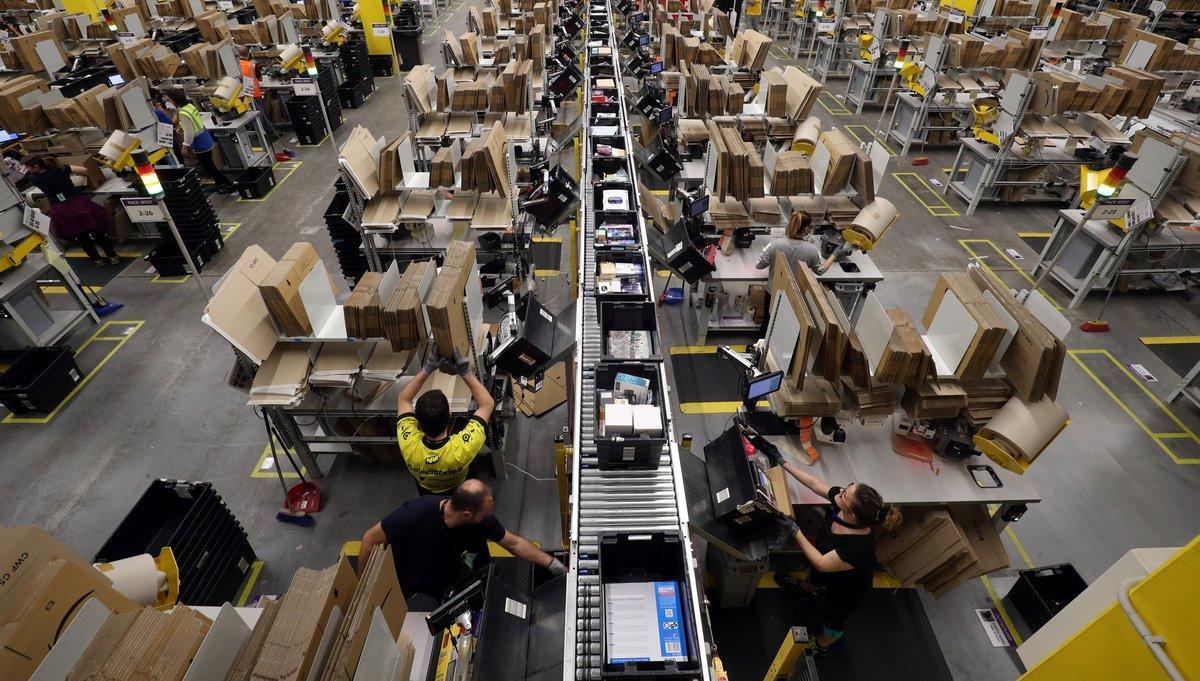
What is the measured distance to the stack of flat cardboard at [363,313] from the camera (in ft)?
15.9

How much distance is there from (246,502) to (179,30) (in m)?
16.0

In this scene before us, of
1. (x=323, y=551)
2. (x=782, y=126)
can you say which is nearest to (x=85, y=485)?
(x=323, y=551)

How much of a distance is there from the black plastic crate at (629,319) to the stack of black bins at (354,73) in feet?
44.9

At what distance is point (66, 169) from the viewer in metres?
8.50

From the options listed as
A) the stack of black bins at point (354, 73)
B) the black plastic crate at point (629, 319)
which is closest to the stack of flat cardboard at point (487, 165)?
the black plastic crate at point (629, 319)

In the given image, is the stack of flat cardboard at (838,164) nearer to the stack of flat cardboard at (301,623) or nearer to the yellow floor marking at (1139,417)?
the yellow floor marking at (1139,417)

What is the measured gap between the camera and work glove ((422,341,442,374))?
4883mm

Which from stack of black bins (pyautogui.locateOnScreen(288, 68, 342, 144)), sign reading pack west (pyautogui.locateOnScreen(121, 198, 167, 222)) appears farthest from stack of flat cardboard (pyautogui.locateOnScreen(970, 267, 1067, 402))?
stack of black bins (pyautogui.locateOnScreen(288, 68, 342, 144))

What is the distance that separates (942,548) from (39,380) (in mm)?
9511

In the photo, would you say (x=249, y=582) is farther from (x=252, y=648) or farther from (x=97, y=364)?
(x=97, y=364)

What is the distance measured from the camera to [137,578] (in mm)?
3580

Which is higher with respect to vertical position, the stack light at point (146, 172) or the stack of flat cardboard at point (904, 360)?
the stack light at point (146, 172)

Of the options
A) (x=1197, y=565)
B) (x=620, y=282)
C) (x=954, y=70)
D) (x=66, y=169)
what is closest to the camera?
(x=1197, y=565)

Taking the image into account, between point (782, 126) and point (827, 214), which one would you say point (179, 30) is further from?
point (827, 214)
